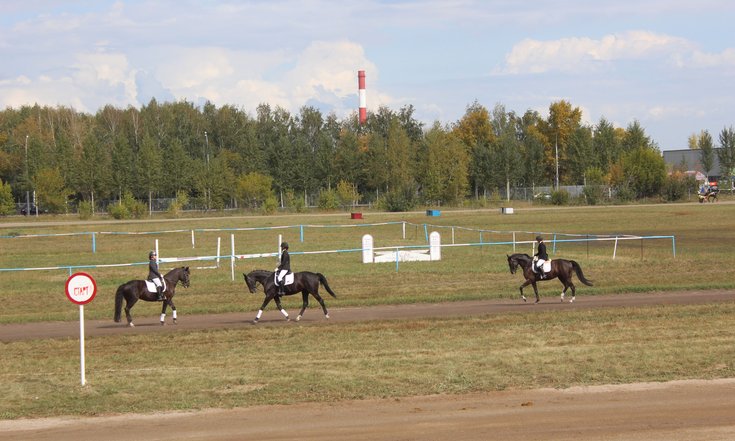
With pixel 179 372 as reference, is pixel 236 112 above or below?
above

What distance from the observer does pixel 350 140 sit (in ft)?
361

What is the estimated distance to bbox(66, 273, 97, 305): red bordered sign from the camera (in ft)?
48.1

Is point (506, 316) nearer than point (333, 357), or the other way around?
point (333, 357)

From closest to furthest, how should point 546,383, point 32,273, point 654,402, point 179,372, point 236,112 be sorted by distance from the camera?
1. point 654,402
2. point 546,383
3. point 179,372
4. point 32,273
5. point 236,112

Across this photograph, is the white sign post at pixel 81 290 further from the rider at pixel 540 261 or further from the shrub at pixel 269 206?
the shrub at pixel 269 206

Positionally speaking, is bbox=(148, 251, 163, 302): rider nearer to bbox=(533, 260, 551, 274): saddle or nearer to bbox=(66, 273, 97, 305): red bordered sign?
bbox=(66, 273, 97, 305): red bordered sign

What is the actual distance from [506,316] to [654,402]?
30.7 ft

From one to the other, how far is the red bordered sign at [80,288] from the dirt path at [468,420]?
2504mm

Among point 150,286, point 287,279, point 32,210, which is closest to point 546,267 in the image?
point 287,279

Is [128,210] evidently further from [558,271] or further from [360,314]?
[558,271]

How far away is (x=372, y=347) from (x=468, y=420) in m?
5.93

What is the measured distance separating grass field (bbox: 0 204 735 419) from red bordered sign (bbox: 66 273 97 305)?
1.39 m

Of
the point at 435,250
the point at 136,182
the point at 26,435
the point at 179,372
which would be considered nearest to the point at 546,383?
the point at 179,372

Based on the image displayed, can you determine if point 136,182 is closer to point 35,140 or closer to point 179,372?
point 35,140
